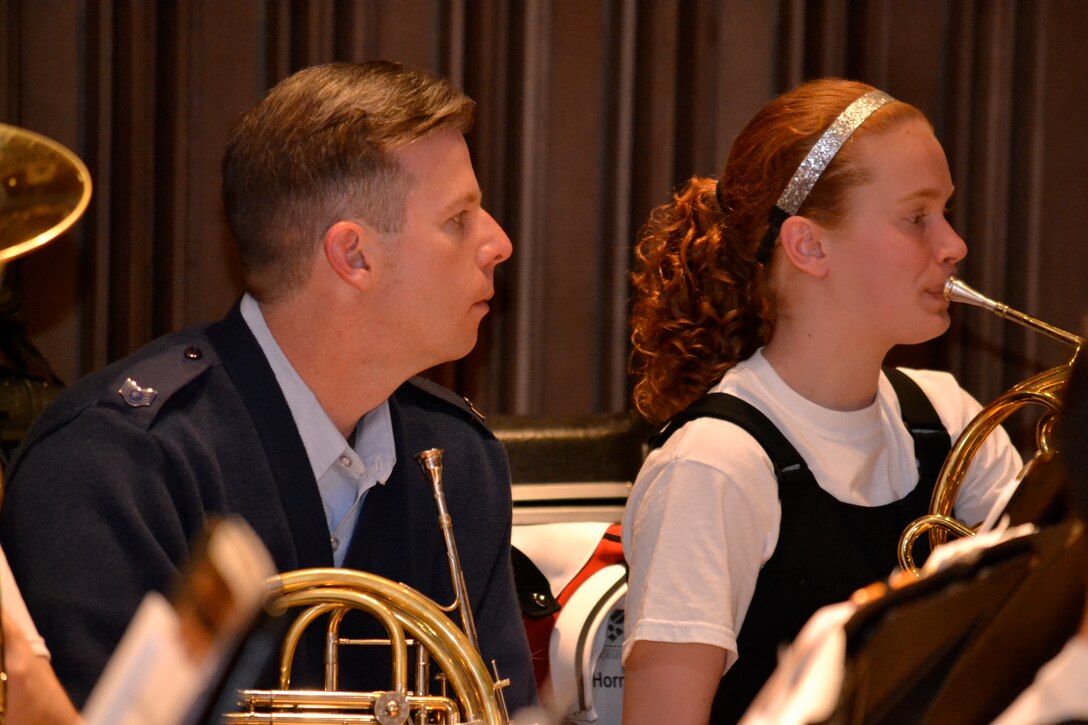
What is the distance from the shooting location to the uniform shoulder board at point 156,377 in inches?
55.7

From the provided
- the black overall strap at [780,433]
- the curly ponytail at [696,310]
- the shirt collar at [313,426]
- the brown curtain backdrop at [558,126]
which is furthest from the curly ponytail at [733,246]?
the brown curtain backdrop at [558,126]

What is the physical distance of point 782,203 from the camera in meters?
1.82

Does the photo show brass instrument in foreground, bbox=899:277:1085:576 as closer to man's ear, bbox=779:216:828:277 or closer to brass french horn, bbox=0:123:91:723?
man's ear, bbox=779:216:828:277

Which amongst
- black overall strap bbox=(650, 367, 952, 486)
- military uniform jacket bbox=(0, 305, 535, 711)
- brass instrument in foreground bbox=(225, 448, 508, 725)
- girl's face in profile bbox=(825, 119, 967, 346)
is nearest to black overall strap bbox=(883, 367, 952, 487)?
black overall strap bbox=(650, 367, 952, 486)

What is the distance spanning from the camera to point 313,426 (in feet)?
5.20

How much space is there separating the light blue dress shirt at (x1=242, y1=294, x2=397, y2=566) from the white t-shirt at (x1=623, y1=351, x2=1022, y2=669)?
0.35 metres

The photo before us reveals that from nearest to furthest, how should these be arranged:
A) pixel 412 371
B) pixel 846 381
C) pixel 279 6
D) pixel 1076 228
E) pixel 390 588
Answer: pixel 390 588
pixel 412 371
pixel 846 381
pixel 279 6
pixel 1076 228

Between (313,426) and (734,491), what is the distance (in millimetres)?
526

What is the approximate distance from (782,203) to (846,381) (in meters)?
0.26

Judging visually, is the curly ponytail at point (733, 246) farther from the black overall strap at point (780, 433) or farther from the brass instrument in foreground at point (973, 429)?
the brass instrument in foreground at point (973, 429)

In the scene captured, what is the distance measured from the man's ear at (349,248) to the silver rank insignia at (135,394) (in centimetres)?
31

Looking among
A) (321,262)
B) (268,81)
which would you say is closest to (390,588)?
(321,262)

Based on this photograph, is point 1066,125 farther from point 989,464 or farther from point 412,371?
→ point 412,371

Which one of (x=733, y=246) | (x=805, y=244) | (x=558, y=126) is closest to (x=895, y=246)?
(x=805, y=244)
